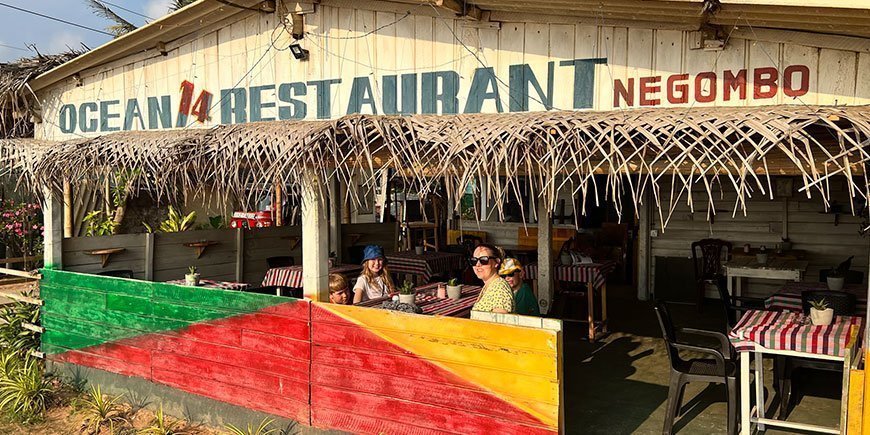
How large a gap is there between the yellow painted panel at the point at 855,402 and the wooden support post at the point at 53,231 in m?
6.76

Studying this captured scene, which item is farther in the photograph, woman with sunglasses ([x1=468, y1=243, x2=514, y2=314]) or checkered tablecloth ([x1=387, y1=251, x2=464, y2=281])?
checkered tablecloth ([x1=387, y1=251, x2=464, y2=281])

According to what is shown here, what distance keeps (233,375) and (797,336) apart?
163 inches

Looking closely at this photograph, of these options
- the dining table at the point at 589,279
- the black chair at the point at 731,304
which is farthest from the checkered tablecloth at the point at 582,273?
the black chair at the point at 731,304

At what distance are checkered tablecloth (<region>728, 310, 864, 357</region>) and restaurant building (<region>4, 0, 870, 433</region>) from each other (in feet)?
3.38

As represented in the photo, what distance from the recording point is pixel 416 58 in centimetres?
520

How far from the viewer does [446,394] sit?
4.35 m

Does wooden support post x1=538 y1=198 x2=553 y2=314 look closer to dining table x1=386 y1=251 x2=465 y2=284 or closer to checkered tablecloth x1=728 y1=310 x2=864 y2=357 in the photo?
dining table x1=386 y1=251 x2=465 y2=284

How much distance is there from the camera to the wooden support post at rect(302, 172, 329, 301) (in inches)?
196

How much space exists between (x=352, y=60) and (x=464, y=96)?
109cm

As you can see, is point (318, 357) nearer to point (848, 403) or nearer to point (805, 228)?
point (848, 403)

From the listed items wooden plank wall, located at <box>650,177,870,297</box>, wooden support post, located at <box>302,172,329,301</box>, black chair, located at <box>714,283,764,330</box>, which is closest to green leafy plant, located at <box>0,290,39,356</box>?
wooden support post, located at <box>302,172,329,301</box>

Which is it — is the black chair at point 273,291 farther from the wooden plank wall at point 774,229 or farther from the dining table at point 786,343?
the wooden plank wall at point 774,229

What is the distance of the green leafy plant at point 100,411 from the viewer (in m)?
5.79

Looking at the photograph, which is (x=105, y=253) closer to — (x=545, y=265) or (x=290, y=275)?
(x=290, y=275)
